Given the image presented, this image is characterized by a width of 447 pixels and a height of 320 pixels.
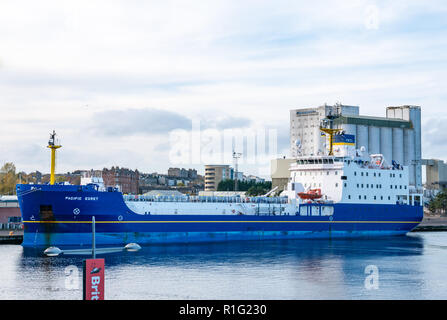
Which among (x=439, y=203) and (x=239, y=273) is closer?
(x=239, y=273)

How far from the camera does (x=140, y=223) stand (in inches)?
1876

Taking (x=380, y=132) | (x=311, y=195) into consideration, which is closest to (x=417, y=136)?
(x=380, y=132)

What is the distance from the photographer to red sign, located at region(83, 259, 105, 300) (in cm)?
1750

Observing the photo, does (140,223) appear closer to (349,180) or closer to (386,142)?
(349,180)

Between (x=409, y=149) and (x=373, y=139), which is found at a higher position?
(x=373, y=139)

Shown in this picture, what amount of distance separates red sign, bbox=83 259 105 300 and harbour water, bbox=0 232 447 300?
30.1 feet

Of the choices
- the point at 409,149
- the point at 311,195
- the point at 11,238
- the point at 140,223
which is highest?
the point at 409,149

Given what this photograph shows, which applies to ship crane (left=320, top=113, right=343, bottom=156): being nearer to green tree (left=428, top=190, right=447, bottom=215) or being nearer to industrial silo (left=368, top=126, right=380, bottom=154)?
green tree (left=428, top=190, right=447, bottom=215)

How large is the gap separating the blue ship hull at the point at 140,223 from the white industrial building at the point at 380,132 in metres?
70.0

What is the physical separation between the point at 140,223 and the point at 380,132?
9428 cm

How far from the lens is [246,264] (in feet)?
124

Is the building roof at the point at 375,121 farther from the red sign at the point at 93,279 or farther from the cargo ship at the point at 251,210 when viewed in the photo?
the red sign at the point at 93,279
